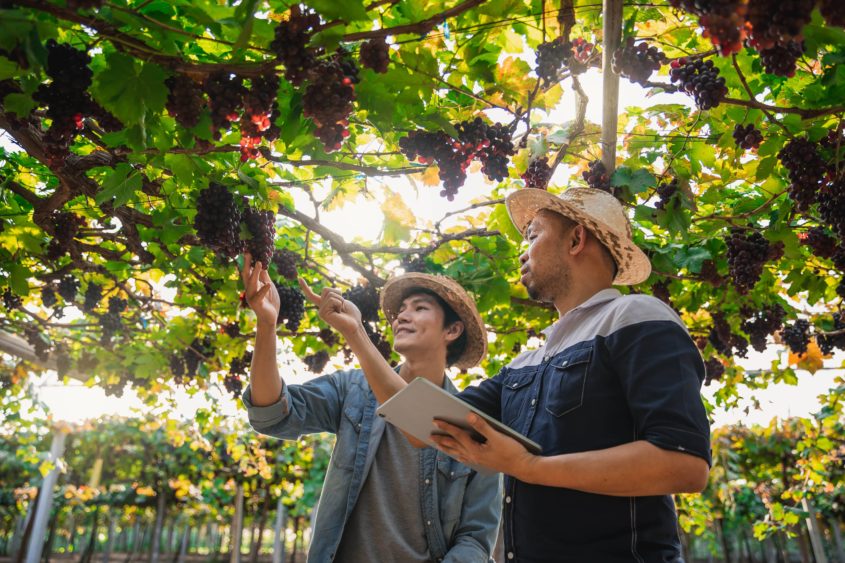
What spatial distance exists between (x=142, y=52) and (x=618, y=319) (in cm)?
176

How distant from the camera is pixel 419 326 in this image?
3.31m

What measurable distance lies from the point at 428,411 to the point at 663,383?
2.20ft

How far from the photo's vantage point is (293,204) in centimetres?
393

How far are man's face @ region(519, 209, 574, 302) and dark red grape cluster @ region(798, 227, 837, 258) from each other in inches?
92.0

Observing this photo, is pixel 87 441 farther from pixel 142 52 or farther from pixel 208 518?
pixel 142 52

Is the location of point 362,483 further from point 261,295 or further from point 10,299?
point 10,299

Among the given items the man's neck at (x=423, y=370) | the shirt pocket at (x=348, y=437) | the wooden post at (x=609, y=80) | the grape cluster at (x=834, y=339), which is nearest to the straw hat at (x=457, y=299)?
the man's neck at (x=423, y=370)

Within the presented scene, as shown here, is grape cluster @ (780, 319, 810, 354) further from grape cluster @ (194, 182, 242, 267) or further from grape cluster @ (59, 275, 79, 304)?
grape cluster @ (59, 275, 79, 304)

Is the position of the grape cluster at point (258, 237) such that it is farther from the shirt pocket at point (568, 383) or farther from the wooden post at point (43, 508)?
the wooden post at point (43, 508)

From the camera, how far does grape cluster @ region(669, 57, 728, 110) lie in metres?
2.44

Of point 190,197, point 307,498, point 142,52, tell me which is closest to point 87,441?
point 307,498

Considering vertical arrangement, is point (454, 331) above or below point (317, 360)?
below

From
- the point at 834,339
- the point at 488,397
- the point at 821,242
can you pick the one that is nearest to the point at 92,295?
the point at 488,397

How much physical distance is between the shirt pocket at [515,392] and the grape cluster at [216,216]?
1.50 m
